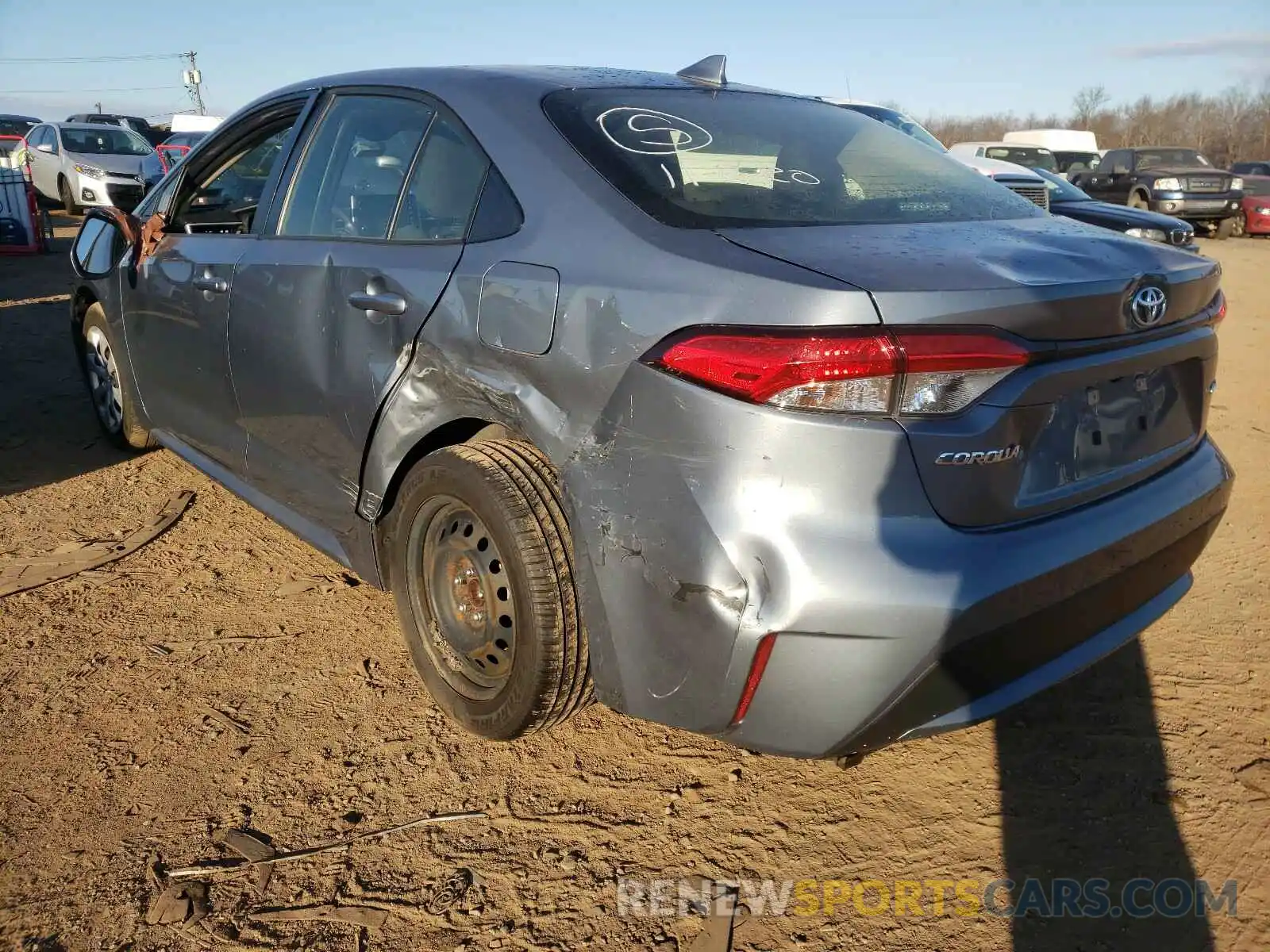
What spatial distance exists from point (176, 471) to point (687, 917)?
3692mm

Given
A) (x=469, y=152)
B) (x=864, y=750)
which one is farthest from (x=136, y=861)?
(x=469, y=152)

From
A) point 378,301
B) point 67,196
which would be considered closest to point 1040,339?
point 378,301

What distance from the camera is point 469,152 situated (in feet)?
8.21

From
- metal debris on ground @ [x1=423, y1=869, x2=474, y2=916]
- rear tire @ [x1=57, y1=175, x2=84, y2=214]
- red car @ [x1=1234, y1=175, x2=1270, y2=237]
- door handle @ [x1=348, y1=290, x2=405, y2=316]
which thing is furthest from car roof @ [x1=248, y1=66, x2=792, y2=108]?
red car @ [x1=1234, y1=175, x2=1270, y2=237]

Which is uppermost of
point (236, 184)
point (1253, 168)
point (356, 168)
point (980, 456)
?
point (356, 168)

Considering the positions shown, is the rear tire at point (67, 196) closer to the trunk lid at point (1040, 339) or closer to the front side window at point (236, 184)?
the front side window at point (236, 184)

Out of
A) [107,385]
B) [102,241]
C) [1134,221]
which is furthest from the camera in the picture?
[1134,221]

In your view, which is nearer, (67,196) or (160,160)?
(160,160)

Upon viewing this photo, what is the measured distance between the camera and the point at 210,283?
330 centimetres

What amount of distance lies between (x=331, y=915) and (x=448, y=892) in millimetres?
243

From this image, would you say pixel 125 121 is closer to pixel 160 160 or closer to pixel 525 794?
pixel 160 160

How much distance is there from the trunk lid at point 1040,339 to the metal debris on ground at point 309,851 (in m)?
1.37

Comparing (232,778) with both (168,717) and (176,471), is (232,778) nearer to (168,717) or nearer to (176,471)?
(168,717)

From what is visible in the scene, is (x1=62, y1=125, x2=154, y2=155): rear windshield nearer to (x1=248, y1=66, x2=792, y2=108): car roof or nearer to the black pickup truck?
(x1=248, y1=66, x2=792, y2=108): car roof
